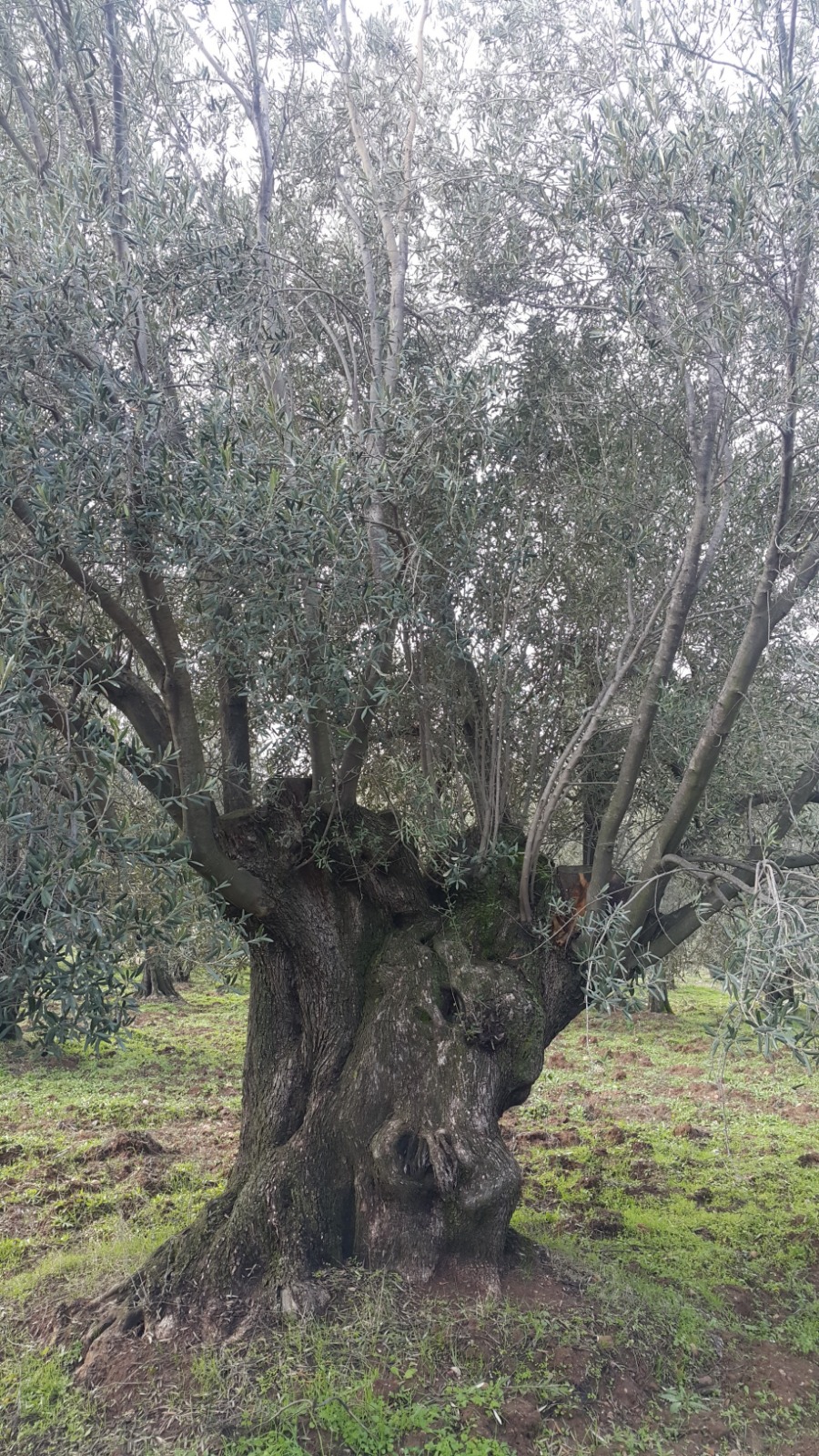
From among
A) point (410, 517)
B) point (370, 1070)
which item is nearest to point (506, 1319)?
point (370, 1070)


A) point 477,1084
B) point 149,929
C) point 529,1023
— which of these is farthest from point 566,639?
point 149,929

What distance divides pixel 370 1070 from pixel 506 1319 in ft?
5.84

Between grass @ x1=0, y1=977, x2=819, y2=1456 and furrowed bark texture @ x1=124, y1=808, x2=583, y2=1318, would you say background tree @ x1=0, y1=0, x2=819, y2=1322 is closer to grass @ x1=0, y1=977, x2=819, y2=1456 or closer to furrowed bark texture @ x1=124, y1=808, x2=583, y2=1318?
furrowed bark texture @ x1=124, y1=808, x2=583, y2=1318

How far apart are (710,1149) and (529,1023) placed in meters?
5.97

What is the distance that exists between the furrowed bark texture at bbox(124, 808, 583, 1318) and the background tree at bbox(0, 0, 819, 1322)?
0.10 ft

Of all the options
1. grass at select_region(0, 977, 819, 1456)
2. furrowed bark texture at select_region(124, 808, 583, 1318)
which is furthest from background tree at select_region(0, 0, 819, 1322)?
grass at select_region(0, 977, 819, 1456)

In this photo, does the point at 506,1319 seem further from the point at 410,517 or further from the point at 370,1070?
the point at 410,517

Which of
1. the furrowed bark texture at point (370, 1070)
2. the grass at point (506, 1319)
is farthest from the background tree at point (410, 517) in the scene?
the grass at point (506, 1319)

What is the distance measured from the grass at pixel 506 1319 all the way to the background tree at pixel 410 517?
0.59m

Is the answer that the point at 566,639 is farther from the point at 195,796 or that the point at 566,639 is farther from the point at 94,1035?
the point at 94,1035

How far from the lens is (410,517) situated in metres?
6.54

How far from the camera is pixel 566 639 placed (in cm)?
746

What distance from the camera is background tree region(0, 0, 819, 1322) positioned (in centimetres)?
557

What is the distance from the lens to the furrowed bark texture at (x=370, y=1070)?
6.38 meters
